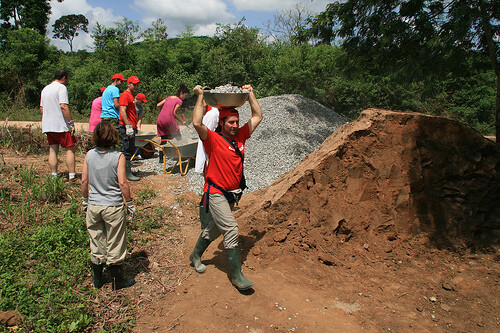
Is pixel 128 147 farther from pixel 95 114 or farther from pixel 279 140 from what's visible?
pixel 279 140

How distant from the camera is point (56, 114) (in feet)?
17.0

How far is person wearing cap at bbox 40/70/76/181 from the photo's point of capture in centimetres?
510

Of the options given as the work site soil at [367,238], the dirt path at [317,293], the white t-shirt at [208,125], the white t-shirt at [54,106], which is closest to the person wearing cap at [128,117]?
the white t-shirt at [54,106]

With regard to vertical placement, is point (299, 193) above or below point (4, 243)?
above

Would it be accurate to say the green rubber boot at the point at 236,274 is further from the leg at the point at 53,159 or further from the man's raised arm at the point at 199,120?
the leg at the point at 53,159

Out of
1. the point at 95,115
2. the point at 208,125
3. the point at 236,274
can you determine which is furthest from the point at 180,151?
the point at 236,274

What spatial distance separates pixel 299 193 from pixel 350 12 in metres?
4.72

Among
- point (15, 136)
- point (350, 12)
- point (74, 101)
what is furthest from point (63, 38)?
point (350, 12)

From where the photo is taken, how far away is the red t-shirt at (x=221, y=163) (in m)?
3.19

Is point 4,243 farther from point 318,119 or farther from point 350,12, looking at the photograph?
point 318,119

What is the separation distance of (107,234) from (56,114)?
9.75ft

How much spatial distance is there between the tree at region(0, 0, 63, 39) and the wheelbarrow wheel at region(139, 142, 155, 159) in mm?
21662

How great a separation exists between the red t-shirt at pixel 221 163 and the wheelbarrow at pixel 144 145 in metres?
4.36

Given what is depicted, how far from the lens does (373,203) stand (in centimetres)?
400
